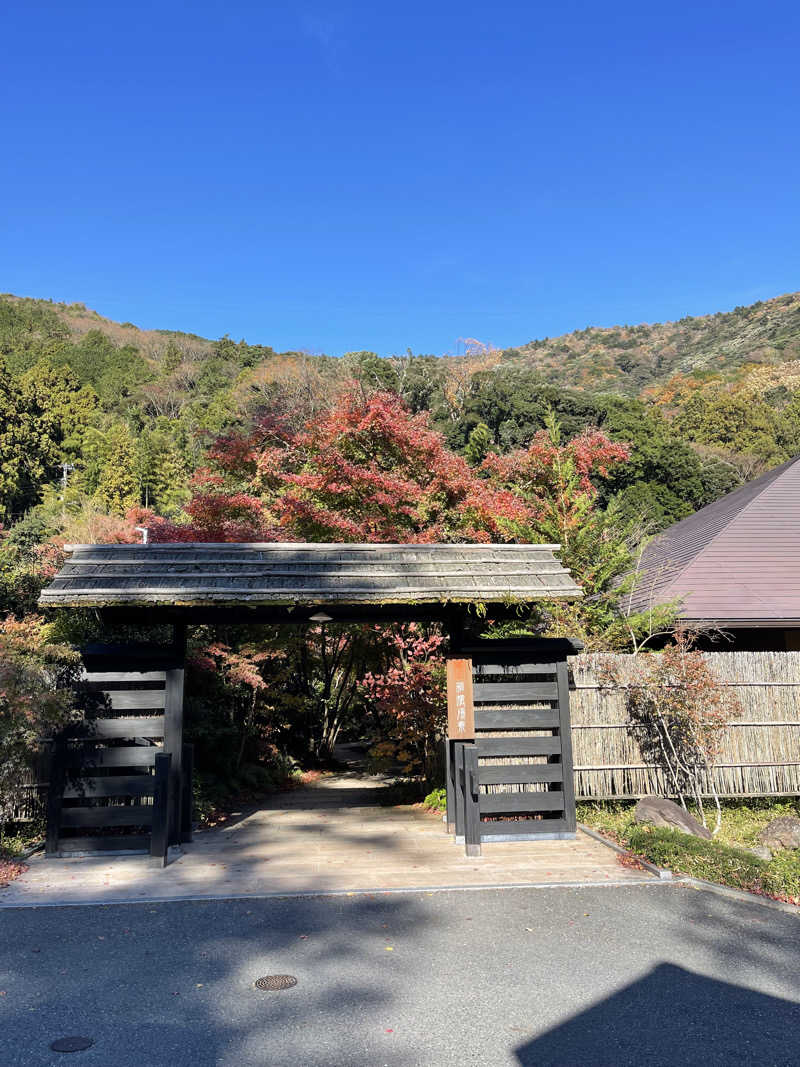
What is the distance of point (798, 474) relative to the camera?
15.8 m

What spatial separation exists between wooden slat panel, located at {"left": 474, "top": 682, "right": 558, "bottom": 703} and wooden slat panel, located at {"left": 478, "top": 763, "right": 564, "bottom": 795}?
69 centimetres

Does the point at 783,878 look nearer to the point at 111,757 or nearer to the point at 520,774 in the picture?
the point at 520,774

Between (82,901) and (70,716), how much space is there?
1915 millimetres

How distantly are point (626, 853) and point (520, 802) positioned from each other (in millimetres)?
1165

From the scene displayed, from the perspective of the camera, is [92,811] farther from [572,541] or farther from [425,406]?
[425,406]

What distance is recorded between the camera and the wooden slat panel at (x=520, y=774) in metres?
7.50

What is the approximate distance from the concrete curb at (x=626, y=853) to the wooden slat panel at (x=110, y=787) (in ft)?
14.7

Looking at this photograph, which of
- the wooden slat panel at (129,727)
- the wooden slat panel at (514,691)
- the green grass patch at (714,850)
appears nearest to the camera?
the green grass patch at (714,850)

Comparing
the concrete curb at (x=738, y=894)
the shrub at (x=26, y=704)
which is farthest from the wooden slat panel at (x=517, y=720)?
the shrub at (x=26, y=704)

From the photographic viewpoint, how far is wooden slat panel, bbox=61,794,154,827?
7.00 meters

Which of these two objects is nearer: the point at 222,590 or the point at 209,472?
the point at 222,590

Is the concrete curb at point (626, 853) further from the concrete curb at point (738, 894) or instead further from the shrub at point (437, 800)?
the shrub at point (437, 800)

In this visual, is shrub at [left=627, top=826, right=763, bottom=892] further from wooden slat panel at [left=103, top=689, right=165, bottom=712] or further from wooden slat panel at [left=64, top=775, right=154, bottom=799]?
wooden slat panel at [left=103, top=689, right=165, bottom=712]

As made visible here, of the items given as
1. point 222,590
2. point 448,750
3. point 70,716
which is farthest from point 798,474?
point 70,716
